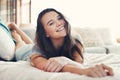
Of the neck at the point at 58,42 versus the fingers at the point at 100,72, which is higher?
the fingers at the point at 100,72

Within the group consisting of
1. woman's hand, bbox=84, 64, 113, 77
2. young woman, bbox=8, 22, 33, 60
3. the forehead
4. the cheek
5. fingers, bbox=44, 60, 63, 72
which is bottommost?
young woman, bbox=8, 22, 33, 60

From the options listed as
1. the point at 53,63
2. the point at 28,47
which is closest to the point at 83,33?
the point at 28,47

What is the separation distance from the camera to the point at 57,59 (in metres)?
1.26

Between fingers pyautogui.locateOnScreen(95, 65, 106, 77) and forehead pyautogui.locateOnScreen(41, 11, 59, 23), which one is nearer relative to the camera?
A: fingers pyautogui.locateOnScreen(95, 65, 106, 77)

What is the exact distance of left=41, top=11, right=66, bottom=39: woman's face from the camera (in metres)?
1.47

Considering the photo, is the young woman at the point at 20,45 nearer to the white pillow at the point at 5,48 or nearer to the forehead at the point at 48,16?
the white pillow at the point at 5,48

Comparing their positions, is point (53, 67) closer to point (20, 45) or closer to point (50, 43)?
point (50, 43)

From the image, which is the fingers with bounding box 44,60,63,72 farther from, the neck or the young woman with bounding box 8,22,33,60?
the young woman with bounding box 8,22,33,60

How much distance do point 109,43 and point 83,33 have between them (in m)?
0.42

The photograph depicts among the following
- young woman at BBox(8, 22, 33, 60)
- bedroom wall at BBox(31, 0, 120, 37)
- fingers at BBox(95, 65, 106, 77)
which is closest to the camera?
fingers at BBox(95, 65, 106, 77)

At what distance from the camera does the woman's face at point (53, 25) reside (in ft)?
4.83

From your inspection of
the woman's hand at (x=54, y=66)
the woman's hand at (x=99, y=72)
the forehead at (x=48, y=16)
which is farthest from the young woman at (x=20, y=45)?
the woman's hand at (x=99, y=72)

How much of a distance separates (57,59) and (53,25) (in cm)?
27

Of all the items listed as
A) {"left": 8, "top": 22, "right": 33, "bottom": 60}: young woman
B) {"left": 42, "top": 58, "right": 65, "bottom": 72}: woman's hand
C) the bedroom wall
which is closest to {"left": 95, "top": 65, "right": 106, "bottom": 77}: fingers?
{"left": 42, "top": 58, "right": 65, "bottom": 72}: woman's hand
